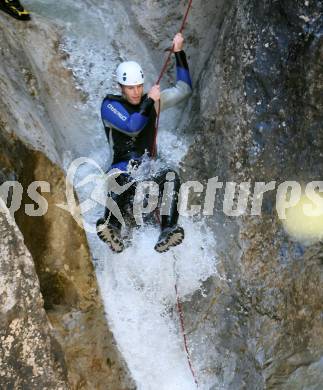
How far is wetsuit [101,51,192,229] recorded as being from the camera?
5.35 meters

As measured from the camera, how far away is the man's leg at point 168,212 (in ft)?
17.1

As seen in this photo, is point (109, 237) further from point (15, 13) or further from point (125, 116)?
point (15, 13)

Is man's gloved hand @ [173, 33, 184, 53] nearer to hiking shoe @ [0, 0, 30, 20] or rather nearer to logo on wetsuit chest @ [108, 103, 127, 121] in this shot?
Answer: logo on wetsuit chest @ [108, 103, 127, 121]

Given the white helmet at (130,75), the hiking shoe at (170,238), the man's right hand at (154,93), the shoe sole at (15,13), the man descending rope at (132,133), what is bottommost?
the hiking shoe at (170,238)

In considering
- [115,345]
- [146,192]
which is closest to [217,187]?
[146,192]

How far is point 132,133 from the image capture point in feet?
17.9

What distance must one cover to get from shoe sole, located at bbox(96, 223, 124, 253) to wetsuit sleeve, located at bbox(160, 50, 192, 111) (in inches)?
52.1

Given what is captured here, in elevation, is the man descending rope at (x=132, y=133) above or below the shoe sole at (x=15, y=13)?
below

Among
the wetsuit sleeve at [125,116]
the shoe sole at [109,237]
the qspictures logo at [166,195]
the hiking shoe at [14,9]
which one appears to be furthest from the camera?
the hiking shoe at [14,9]

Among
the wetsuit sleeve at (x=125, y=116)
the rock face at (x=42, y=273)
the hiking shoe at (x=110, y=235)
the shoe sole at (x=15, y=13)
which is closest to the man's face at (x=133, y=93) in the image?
the wetsuit sleeve at (x=125, y=116)

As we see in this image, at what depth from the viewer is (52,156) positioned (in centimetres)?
535

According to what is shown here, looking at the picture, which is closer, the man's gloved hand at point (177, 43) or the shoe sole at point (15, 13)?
the man's gloved hand at point (177, 43)

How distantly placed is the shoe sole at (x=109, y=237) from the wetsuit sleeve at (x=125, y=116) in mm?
901

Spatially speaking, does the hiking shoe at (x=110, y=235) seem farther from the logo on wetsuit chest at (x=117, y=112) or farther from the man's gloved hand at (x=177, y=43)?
the man's gloved hand at (x=177, y=43)
